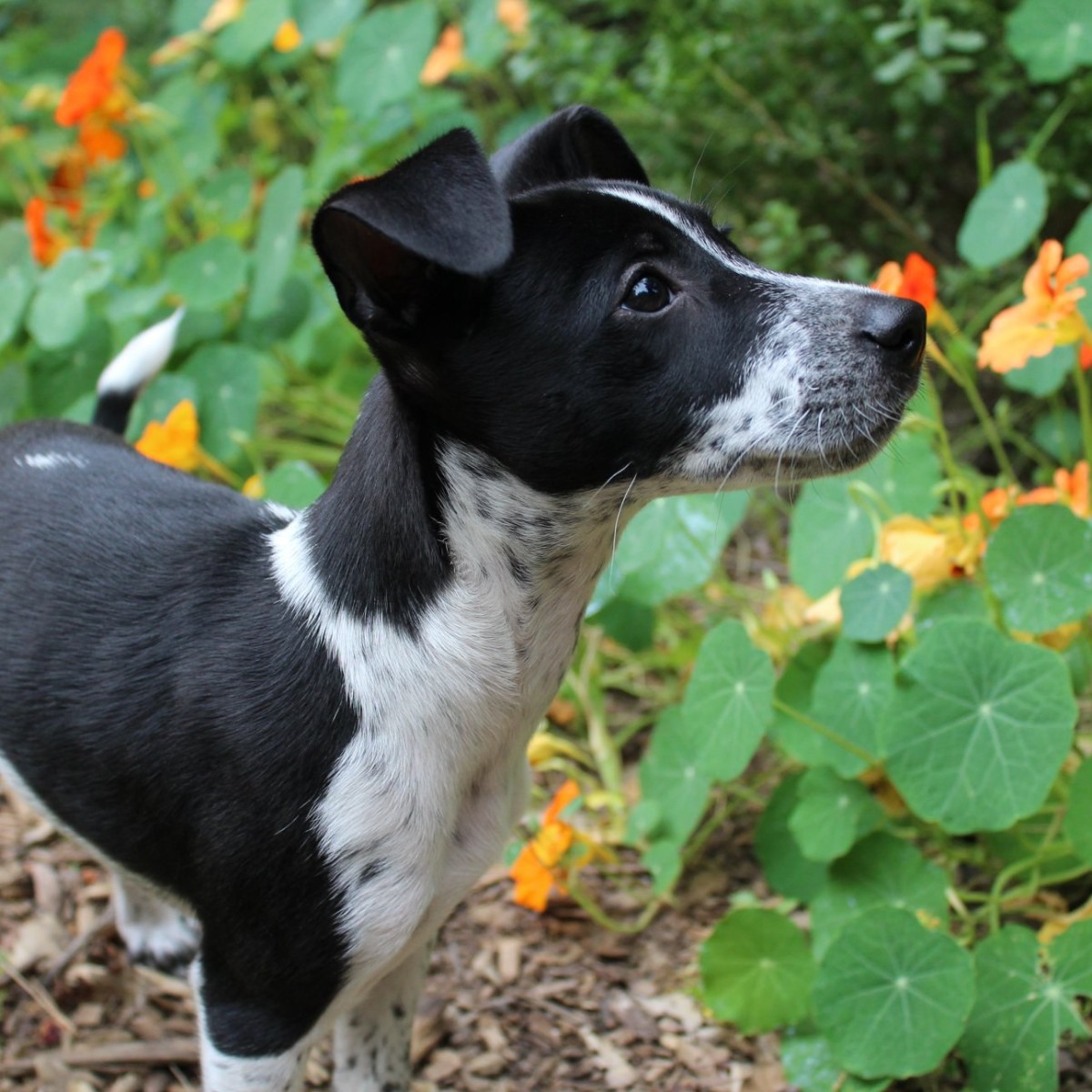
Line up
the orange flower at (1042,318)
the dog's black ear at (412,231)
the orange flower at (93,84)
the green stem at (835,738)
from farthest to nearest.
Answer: the orange flower at (93,84)
the green stem at (835,738)
the orange flower at (1042,318)
the dog's black ear at (412,231)

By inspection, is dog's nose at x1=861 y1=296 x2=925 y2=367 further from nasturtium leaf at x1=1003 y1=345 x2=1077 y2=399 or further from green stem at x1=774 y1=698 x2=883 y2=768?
nasturtium leaf at x1=1003 y1=345 x2=1077 y2=399

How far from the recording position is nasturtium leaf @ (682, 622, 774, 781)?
101 inches

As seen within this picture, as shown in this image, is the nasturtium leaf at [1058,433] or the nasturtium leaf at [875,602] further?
the nasturtium leaf at [1058,433]

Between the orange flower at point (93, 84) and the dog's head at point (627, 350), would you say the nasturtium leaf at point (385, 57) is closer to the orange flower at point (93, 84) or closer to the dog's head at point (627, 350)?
the orange flower at point (93, 84)

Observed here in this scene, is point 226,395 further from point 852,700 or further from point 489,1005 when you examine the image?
point 852,700

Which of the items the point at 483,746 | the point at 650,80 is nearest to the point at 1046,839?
the point at 483,746

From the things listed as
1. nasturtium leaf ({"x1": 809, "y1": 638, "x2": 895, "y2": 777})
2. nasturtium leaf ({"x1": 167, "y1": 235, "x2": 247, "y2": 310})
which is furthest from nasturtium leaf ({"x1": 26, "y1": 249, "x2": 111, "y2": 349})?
nasturtium leaf ({"x1": 809, "y1": 638, "x2": 895, "y2": 777})

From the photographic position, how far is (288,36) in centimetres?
439

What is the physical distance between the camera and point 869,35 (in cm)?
379

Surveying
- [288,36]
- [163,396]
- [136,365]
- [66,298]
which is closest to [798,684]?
[136,365]

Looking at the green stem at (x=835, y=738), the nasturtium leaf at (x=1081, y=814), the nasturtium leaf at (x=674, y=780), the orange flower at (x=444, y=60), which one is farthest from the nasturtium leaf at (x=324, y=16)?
the nasturtium leaf at (x=1081, y=814)

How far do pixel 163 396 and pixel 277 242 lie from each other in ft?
1.85

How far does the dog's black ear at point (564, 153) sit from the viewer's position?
2.14 m

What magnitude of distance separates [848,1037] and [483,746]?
2.80 ft
